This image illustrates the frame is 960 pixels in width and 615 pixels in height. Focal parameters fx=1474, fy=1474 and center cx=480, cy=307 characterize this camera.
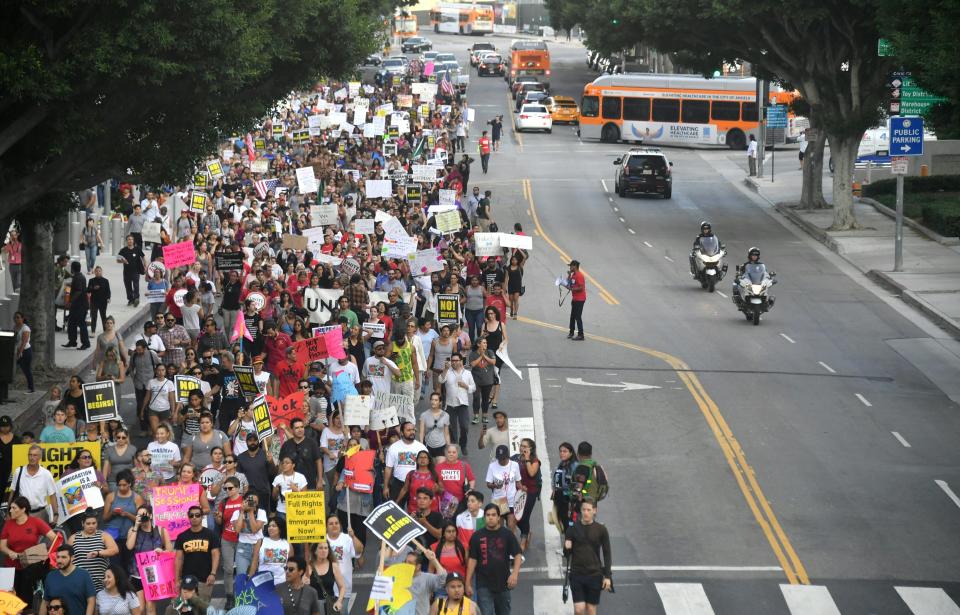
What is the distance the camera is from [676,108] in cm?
6556

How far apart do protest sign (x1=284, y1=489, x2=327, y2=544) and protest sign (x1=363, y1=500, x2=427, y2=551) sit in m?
0.71

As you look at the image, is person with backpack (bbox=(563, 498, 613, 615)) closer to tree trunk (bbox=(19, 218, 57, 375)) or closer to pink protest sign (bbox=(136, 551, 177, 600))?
pink protest sign (bbox=(136, 551, 177, 600))

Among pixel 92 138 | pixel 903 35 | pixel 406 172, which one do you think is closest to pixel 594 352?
pixel 903 35

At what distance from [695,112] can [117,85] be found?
155ft

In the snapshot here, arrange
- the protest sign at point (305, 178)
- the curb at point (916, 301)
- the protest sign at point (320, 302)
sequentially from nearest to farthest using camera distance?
the protest sign at point (320, 302), the curb at point (916, 301), the protest sign at point (305, 178)

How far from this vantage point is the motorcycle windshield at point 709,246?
34.3 meters

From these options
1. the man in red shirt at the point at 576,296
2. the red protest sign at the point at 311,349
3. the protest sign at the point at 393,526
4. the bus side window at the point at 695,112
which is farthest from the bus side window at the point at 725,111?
the protest sign at the point at 393,526

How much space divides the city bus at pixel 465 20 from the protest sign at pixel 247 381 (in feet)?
465

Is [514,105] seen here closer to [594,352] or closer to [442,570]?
[594,352]

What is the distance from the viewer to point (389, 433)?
58.0 feet

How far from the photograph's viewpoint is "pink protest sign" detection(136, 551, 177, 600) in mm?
14078

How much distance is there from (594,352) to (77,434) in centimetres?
1225

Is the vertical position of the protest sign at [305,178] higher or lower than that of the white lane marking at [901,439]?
higher

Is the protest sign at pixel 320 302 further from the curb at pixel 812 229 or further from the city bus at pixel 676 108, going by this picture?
the city bus at pixel 676 108
